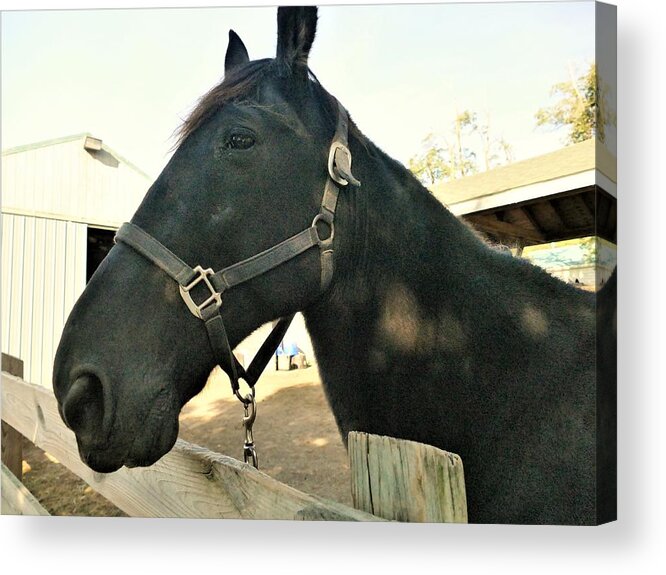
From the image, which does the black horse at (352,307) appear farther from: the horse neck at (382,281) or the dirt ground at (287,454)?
the dirt ground at (287,454)

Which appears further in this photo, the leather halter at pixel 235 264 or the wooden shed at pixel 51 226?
the wooden shed at pixel 51 226

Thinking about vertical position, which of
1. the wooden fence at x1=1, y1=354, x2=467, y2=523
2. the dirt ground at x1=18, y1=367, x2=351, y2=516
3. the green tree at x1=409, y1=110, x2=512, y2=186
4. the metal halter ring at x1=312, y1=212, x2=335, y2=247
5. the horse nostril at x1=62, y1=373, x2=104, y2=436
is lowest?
the dirt ground at x1=18, y1=367, x2=351, y2=516

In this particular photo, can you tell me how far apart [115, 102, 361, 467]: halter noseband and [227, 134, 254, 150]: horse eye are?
0.76 ft

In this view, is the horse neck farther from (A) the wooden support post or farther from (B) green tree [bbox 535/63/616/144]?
(B) green tree [bbox 535/63/616/144]

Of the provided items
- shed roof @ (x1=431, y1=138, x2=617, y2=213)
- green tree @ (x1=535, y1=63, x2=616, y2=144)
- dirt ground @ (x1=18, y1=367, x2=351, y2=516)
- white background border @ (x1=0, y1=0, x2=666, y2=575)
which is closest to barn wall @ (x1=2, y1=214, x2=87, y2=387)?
dirt ground @ (x1=18, y1=367, x2=351, y2=516)

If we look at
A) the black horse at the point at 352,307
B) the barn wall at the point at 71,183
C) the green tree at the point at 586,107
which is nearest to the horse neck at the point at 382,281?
the black horse at the point at 352,307

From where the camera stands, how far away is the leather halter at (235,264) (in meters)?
1.43

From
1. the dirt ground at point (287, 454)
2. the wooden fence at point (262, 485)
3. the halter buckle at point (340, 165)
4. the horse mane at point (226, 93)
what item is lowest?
the dirt ground at point (287, 454)

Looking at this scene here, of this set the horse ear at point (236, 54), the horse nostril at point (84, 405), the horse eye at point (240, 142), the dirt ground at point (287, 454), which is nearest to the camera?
the horse nostril at point (84, 405)

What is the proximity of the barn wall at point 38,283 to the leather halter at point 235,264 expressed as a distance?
64.5 inches

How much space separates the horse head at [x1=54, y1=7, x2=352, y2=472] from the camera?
1388 millimetres

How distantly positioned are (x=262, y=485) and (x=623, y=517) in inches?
58.3

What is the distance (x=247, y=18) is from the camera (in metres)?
2.43

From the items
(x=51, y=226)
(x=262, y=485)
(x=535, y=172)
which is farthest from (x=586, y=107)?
(x=51, y=226)
